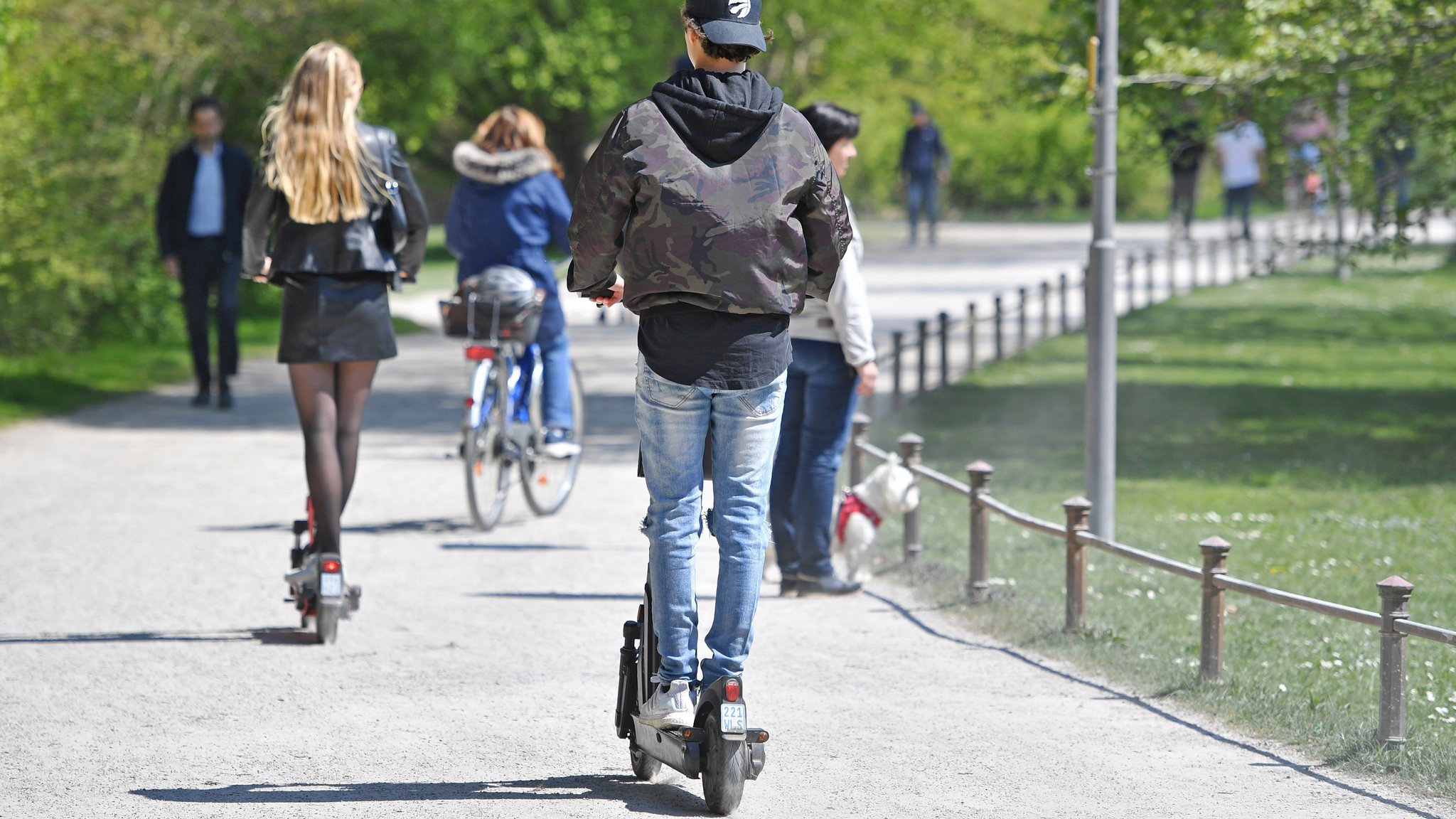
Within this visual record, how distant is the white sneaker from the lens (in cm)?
471

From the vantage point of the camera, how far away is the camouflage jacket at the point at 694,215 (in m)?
4.48

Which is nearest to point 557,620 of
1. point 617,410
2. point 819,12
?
point 617,410

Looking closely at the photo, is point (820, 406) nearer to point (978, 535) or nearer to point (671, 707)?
point (978, 535)

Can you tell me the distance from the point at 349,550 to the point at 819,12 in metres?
24.2

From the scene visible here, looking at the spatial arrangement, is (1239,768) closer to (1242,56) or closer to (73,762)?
(73,762)

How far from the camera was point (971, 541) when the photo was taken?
301 inches

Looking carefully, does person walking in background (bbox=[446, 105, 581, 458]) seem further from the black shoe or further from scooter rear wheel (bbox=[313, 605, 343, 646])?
scooter rear wheel (bbox=[313, 605, 343, 646])

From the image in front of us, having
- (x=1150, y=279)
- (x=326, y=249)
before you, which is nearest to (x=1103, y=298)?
(x=326, y=249)

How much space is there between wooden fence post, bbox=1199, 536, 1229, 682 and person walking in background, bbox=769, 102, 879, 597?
157 centimetres

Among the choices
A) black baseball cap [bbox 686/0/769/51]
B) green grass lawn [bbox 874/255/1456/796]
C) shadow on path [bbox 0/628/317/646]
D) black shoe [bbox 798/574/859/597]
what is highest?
black baseball cap [bbox 686/0/769/51]

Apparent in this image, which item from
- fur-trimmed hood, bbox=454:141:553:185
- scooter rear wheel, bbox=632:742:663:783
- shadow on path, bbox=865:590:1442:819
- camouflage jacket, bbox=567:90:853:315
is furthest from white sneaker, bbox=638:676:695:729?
fur-trimmed hood, bbox=454:141:553:185

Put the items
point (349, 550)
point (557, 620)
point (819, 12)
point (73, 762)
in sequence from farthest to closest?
point (819, 12) → point (349, 550) → point (557, 620) → point (73, 762)

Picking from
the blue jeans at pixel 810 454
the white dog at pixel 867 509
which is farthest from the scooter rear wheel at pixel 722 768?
Answer: the white dog at pixel 867 509

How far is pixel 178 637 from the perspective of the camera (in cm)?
691
